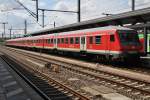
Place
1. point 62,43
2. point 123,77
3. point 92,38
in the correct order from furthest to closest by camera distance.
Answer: point 62,43 → point 92,38 → point 123,77

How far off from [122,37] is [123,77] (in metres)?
6.12

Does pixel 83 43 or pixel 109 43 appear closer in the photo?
pixel 109 43

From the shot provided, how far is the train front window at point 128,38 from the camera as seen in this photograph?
A: 21.7 meters

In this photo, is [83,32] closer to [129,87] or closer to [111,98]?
[129,87]

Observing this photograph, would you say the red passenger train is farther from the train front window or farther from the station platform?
the station platform

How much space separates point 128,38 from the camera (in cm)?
2212

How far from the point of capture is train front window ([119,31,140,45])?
853 inches

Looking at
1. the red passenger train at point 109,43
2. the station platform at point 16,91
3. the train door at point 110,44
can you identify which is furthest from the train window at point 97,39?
the station platform at point 16,91

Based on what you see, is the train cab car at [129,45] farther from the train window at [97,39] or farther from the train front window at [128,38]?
the train window at [97,39]

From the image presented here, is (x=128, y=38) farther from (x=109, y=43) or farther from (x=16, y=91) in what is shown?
(x=16, y=91)

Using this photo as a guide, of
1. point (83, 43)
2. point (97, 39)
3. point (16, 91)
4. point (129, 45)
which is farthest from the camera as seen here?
point (83, 43)

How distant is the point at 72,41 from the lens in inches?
1187

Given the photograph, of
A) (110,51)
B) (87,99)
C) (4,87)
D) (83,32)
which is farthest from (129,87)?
(83,32)

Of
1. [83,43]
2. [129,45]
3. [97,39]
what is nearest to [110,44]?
[129,45]
